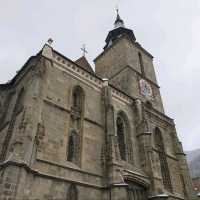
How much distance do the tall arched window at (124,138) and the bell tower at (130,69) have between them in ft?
12.2

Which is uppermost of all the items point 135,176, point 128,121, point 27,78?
point 27,78

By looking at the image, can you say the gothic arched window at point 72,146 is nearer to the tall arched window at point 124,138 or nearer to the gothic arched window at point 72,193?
the gothic arched window at point 72,193

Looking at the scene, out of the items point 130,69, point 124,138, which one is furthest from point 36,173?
point 130,69

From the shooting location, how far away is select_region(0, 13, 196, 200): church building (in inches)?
395

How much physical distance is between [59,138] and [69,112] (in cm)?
194

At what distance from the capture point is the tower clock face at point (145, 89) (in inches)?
870

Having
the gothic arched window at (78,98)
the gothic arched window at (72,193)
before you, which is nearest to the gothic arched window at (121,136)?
the gothic arched window at (78,98)

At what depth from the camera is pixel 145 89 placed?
22.6 m

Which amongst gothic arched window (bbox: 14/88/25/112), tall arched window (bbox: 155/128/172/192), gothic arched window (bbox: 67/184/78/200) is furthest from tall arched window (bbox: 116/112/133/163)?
gothic arched window (bbox: 14/88/25/112)

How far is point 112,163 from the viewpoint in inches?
497

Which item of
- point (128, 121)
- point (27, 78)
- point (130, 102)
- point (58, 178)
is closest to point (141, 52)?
point (130, 102)

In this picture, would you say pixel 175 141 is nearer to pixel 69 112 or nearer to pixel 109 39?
pixel 69 112

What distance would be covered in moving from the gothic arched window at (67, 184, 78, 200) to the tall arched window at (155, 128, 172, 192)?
28.6 feet

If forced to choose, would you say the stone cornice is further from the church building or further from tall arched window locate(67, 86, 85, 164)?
tall arched window locate(67, 86, 85, 164)
